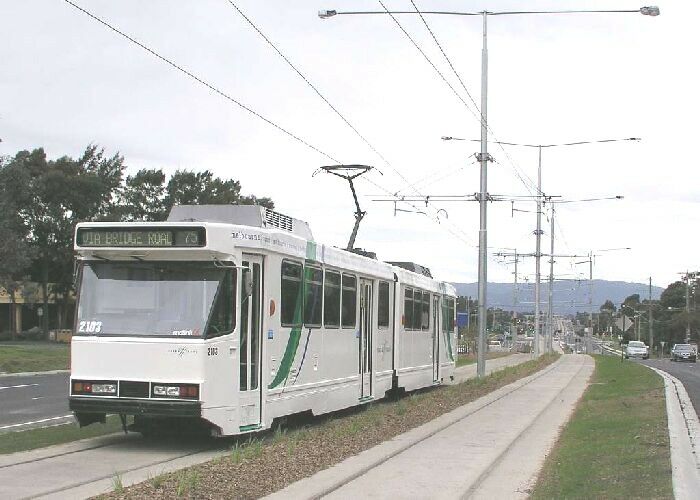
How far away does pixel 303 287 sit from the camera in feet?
48.9

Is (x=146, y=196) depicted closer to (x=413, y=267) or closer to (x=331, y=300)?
(x=413, y=267)

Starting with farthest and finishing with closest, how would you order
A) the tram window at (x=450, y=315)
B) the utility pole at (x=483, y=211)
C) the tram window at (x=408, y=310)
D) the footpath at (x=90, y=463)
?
the utility pole at (x=483, y=211) → the tram window at (x=450, y=315) → the tram window at (x=408, y=310) → the footpath at (x=90, y=463)

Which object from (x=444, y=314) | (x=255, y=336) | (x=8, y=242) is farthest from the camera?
(x=8, y=242)

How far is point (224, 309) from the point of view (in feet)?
40.5

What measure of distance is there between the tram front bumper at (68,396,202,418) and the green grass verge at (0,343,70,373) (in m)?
23.8

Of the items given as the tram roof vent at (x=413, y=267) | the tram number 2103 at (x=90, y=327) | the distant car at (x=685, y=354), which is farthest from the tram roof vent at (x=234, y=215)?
the distant car at (x=685, y=354)

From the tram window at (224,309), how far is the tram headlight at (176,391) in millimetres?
697

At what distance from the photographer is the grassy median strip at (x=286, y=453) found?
909cm

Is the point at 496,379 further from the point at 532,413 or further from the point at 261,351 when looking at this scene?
the point at 261,351

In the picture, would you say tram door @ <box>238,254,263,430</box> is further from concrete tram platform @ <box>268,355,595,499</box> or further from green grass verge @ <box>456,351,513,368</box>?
green grass verge @ <box>456,351,513,368</box>

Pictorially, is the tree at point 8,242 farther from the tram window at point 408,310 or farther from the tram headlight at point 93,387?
the tram headlight at point 93,387

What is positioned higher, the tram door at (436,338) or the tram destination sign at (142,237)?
the tram destination sign at (142,237)

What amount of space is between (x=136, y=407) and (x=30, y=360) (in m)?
27.2

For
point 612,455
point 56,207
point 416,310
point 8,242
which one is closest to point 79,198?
point 56,207
